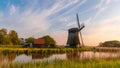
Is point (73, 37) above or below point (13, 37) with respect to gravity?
below

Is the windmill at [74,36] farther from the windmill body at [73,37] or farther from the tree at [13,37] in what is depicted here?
the tree at [13,37]

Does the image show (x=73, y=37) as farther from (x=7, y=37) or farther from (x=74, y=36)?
(x=7, y=37)

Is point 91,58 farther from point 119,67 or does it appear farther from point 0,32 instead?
point 0,32

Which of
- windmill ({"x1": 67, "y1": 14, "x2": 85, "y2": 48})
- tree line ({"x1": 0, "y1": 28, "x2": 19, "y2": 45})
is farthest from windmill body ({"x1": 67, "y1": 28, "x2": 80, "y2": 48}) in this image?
tree line ({"x1": 0, "y1": 28, "x2": 19, "y2": 45})

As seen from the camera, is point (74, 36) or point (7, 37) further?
point (7, 37)

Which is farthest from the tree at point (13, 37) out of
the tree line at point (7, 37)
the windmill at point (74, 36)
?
the windmill at point (74, 36)

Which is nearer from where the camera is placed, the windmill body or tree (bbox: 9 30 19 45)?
the windmill body

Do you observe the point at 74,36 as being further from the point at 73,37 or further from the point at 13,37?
the point at 13,37

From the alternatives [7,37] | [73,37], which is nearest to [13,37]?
[7,37]

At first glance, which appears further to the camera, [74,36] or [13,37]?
[13,37]

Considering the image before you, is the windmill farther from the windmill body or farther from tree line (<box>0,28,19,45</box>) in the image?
tree line (<box>0,28,19,45</box>)

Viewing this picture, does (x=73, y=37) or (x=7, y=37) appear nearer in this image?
(x=73, y=37)

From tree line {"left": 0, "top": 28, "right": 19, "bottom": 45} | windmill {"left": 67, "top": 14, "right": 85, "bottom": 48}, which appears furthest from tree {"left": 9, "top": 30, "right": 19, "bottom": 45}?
windmill {"left": 67, "top": 14, "right": 85, "bottom": 48}

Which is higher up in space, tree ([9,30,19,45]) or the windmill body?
tree ([9,30,19,45])
